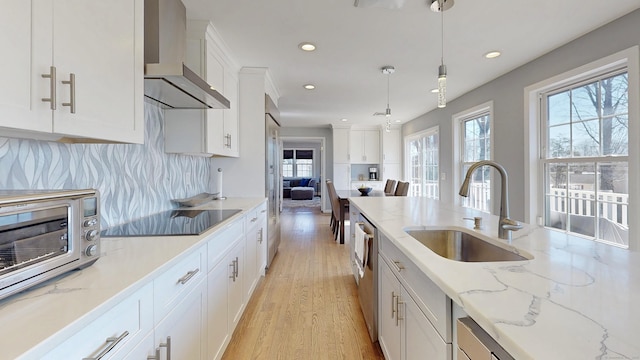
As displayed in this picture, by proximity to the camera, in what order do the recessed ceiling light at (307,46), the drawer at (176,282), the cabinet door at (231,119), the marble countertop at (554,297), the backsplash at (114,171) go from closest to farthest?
the marble countertop at (554,297) → the drawer at (176,282) → the backsplash at (114,171) → the recessed ceiling light at (307,46) → the cabinet door at (231,119)

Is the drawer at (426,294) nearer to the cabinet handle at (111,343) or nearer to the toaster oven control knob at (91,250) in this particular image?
the cabinet handle at (111,343)

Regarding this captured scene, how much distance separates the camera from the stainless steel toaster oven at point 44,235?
708 mm

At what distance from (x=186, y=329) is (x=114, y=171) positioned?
1034 millimetres

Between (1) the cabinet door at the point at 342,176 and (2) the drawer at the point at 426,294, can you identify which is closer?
(2) the drawer at the point at 426,294

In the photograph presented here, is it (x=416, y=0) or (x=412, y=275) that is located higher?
(x=416, y=0)

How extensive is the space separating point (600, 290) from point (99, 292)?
4.31ft

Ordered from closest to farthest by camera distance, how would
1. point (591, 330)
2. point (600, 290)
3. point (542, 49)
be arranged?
point (591, 330) → point (600, 290) → point (542, 49)

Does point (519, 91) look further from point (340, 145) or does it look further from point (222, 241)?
point (340, 145)

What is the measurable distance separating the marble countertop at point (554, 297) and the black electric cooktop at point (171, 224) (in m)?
1.10

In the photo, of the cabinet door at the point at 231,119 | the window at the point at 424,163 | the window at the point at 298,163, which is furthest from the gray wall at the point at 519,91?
the window at the point at 298,163

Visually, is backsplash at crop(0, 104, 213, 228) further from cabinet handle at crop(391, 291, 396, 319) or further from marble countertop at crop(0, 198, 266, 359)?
cabinet handle at crop(391, 291, 396, 319)

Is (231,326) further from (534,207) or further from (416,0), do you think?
(534,207)

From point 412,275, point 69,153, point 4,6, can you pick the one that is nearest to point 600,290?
point 412,275

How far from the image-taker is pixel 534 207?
128 inches
